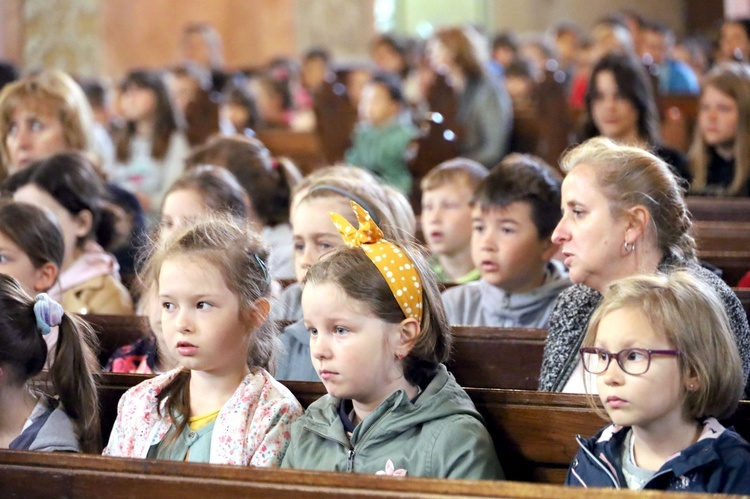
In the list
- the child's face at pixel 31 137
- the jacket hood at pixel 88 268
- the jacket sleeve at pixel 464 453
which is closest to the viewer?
the jacket sleeve at pixel 464 453

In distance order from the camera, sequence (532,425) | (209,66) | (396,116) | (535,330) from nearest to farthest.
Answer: (532,425) < (535,330) < (396,116) < (209,66)

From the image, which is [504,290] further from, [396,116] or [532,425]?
[396,116]

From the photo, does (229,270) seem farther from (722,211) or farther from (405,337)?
(722,211)

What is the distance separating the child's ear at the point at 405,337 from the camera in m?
2.32

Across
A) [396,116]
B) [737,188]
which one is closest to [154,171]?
[396,116]

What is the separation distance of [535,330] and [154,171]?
379cm

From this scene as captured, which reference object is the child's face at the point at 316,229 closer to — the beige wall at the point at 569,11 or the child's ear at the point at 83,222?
the child's ear at the point at 83,222

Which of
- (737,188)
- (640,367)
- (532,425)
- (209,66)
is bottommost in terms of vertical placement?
(532,425)

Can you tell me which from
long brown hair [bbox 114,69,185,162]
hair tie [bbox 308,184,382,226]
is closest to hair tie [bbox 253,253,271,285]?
hair tie [bbox 308,184,382,226]

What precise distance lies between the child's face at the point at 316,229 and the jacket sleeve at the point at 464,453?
3.01 ft

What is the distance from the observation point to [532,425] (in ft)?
7.55

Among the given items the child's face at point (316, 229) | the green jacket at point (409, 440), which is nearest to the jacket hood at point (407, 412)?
the green jacket at point (409, 440)

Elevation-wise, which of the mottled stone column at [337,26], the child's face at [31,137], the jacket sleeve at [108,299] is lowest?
the jacket sleeve at [108,299]

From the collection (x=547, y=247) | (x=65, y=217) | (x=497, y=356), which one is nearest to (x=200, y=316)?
(x=497, y=356)
